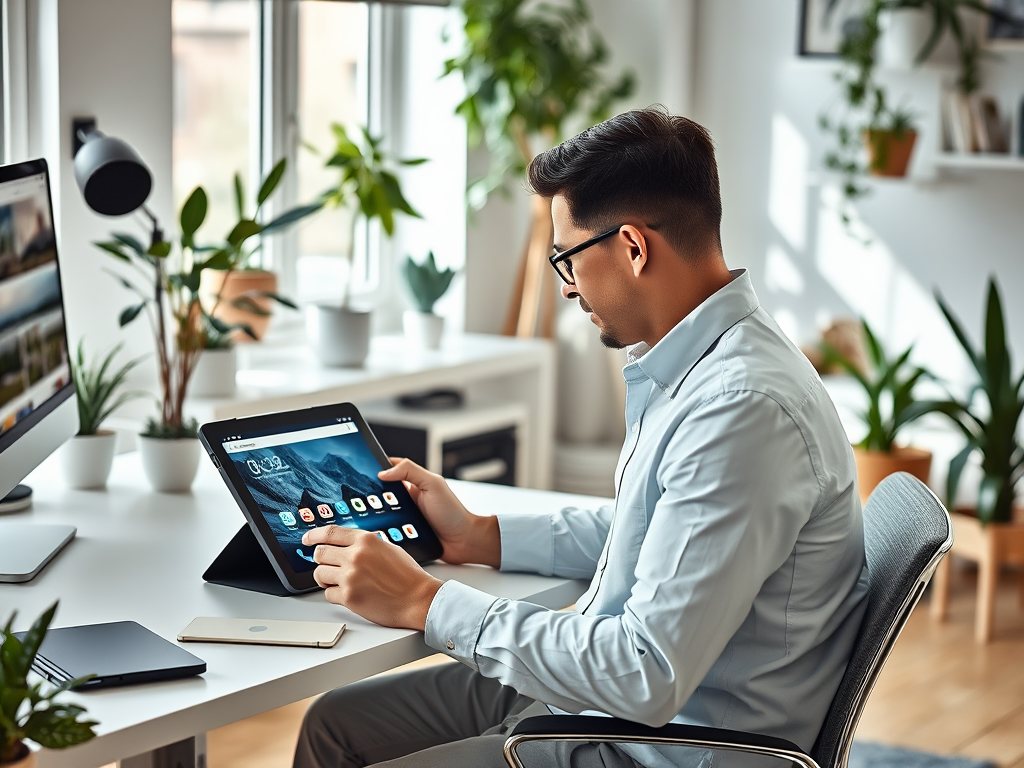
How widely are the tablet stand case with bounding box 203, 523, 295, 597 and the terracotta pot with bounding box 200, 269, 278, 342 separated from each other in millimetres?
1796

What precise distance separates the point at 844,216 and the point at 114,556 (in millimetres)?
3195

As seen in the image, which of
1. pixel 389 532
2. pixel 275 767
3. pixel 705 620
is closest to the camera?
pixel 705 620

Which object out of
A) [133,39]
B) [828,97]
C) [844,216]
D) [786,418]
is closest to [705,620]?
[786,418]

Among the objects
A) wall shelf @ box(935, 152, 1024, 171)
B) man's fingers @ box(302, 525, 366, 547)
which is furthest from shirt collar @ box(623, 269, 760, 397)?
wall shelf @ box(935, 152, 1024, 171)

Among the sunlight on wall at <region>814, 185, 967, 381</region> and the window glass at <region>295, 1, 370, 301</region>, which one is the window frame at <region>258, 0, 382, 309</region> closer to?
the window glass at <region>295, 1, 370, 301</region>

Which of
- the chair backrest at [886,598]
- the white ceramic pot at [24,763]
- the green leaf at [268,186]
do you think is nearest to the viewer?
the white ceramic pot at [24,763]

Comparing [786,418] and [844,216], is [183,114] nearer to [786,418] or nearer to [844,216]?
[844,216]

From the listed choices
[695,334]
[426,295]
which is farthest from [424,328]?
[695,334]

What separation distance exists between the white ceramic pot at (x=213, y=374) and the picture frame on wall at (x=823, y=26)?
98.1 inches

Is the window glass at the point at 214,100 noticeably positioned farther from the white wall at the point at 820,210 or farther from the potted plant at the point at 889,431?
the potted plant at the point at 889,431

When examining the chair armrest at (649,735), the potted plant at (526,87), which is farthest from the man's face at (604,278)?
the potted plant at (526,87)

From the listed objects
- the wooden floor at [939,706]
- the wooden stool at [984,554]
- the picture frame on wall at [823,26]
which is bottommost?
the wooden floor at [939,706]

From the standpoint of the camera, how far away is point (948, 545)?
4.75 feet

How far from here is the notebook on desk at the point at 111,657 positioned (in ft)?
4.48
